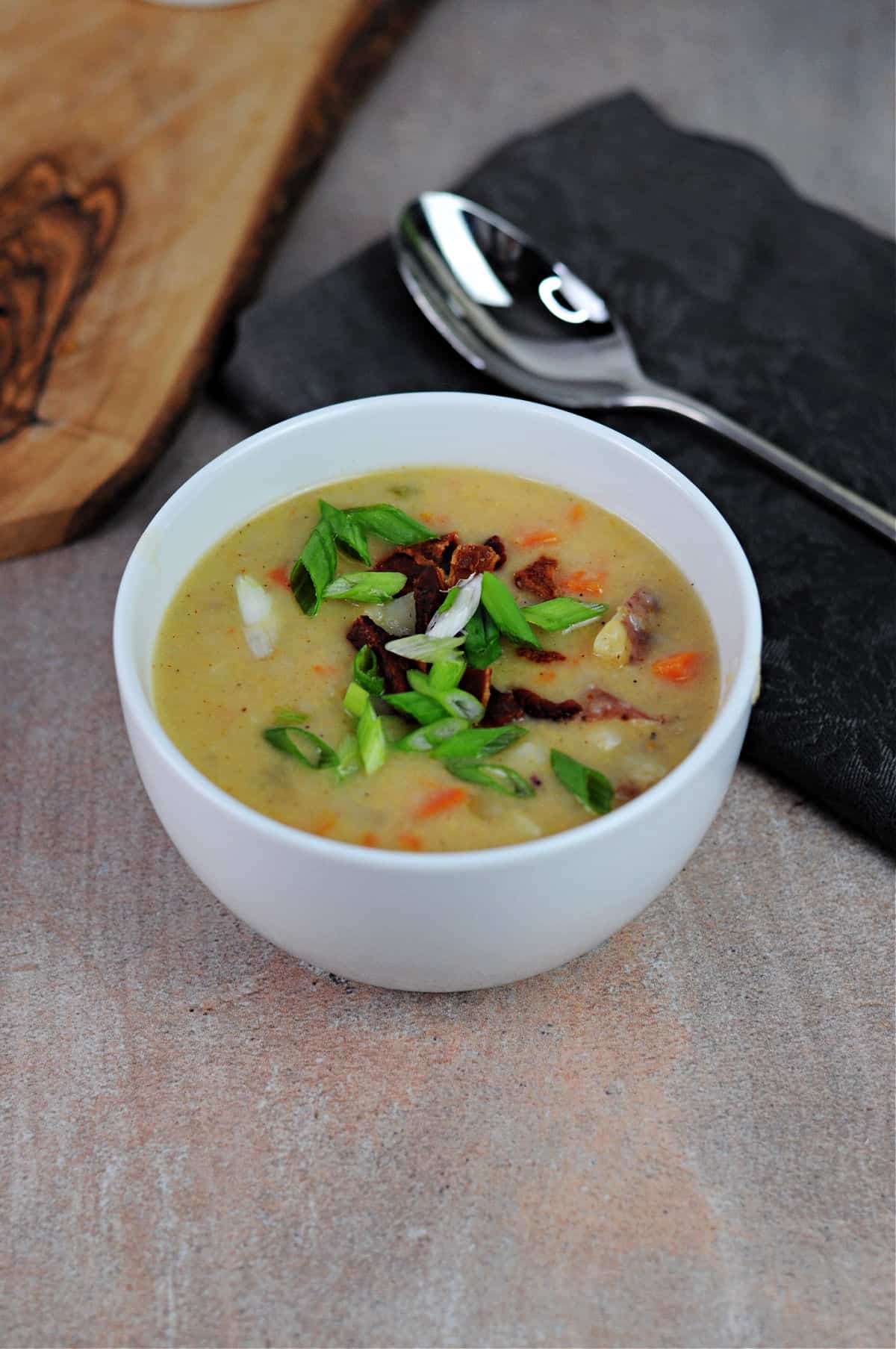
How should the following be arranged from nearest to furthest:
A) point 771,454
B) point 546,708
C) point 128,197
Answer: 1. point 546,708
2. point 771,454
3. point 128,197

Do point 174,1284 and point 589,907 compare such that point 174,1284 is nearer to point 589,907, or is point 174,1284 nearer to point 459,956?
point 459,956

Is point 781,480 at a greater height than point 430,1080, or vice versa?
point 781,480

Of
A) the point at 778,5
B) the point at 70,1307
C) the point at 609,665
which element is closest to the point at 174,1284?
the point at 70,1307

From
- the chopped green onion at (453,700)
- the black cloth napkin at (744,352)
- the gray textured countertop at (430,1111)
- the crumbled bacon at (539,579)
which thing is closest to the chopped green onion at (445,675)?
the chopped green onion at (453,700)

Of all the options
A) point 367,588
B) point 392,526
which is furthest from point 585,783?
point 392,526

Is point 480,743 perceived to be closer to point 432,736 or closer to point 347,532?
Answer: point 432,736

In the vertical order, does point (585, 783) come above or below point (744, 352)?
above

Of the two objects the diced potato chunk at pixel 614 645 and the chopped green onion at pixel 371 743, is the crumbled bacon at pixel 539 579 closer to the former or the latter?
the diced potato chunk at pixel 614 645
